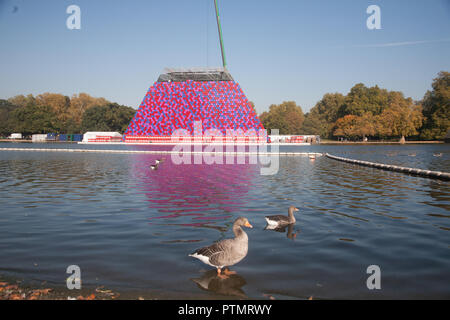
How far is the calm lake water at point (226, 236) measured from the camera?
6.07 metres

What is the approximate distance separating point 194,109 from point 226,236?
264ft

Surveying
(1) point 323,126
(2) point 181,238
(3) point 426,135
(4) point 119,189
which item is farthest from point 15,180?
(1) point 323,126

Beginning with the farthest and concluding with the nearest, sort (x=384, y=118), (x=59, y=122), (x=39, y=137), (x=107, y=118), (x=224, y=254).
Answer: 1. (x=59, y=122)
2. (x=39, y=137)
3. (x=107, y=118)
4. (x=384, y=118)
5. (x=224, y=254)

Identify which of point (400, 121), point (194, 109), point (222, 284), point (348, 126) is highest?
point (194, 109)

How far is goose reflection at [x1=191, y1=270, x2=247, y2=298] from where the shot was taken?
5.77 meters

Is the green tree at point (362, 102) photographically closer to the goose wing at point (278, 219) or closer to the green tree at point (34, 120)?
the green tree at point (34, 120)

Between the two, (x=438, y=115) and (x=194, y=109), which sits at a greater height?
(x=194, y=109)

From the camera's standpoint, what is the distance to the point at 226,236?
346 inches

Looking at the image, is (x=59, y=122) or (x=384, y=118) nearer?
(x=384, y=118)

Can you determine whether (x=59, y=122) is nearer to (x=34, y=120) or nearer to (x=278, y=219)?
(x=34, y=120)

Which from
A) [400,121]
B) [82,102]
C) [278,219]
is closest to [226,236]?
[278,219]
